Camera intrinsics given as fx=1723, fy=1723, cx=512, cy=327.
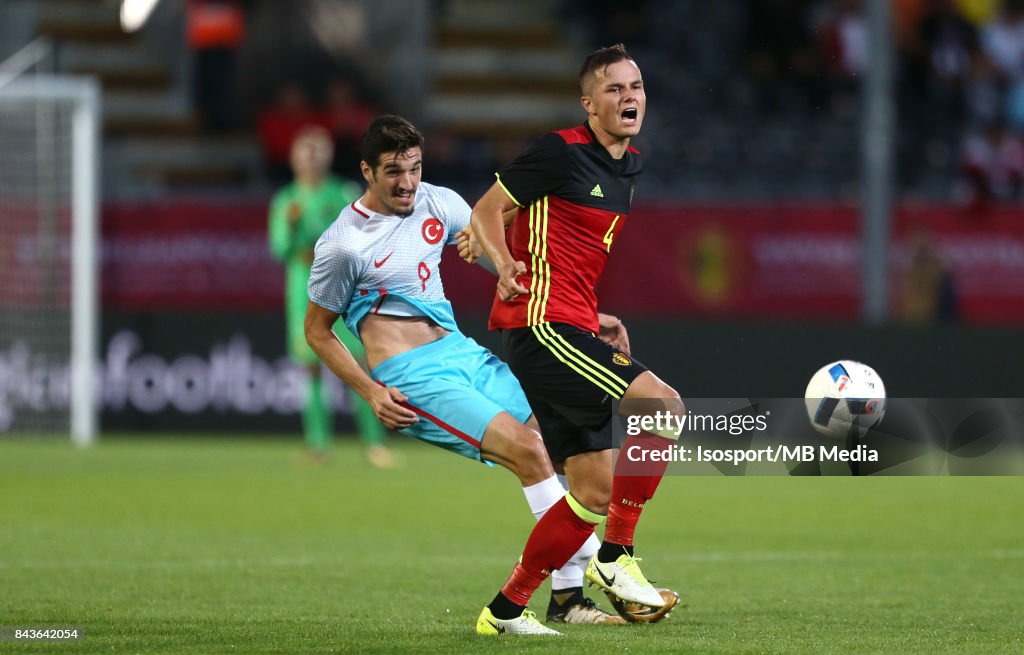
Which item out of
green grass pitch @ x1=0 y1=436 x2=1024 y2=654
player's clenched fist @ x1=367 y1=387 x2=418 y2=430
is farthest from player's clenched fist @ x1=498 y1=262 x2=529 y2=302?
green grass pitch @ x1=0 y1=436 x2=1024 y2=654

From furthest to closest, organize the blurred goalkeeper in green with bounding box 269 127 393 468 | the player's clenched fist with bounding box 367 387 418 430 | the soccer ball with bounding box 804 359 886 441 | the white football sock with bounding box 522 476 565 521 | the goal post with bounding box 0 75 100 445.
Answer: the goal post with bounding box 0 75 100 445 → the blurred goalkeeper in green with bounding box 269 127 393 468 → the soccer ball with bounding box 804 359 886 441 → the white football sock with bounding box 522 476 565 521 → the player's clenched fist with bounding box 367 387 418 430

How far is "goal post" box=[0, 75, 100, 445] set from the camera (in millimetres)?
15117

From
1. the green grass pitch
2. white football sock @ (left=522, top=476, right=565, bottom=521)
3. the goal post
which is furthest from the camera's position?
the goal post

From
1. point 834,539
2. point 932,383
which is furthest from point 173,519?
point 932,383

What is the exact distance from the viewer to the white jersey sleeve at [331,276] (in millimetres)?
6242

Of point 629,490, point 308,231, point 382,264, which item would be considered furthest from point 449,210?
point 308,231

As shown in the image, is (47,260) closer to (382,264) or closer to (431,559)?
(431,559)

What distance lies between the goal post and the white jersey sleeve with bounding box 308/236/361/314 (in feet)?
30.1

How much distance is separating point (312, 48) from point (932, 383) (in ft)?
32.4

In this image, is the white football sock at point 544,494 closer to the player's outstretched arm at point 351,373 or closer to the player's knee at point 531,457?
the player's knee at point 531,457

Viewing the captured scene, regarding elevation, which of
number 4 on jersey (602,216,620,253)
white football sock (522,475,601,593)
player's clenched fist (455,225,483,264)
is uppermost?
number 4 on jersey (602,216,620,253)

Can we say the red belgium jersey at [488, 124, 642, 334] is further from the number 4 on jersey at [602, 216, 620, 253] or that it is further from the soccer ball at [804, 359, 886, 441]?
the soccer ball at [804, 359, 886, 441]

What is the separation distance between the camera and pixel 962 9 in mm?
20312

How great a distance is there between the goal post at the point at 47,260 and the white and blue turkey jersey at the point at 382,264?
29.5ft
